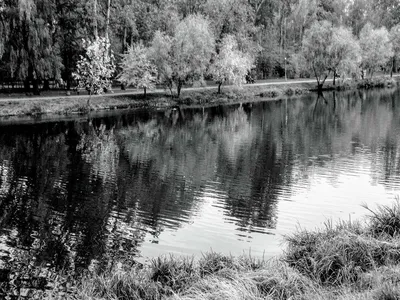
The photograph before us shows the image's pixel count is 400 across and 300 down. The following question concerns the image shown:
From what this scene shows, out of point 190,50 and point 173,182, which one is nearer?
point 173,182

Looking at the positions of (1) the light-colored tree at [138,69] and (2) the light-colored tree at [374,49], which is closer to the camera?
(1) the light-colored tree at [138,69]

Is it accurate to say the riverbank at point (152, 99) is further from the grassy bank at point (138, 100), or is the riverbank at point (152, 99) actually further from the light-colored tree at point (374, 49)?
the light-colored tree at point (374, 49)

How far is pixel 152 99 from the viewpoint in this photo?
53.2 meters

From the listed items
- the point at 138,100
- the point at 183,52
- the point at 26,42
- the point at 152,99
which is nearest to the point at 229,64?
the point at 183,52

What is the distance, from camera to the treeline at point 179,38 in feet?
142

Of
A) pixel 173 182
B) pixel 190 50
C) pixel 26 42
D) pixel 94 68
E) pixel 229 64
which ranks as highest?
pixel 26 42

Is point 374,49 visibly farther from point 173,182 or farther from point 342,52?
point 173,182

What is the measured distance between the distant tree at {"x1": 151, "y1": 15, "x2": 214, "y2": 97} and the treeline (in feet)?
0.35

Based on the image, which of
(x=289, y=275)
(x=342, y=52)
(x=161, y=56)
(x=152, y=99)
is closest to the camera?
(x=289, y=275)

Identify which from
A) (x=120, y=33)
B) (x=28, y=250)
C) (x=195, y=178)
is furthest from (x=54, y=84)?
(x=28, y=250)

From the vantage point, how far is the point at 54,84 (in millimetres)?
53812

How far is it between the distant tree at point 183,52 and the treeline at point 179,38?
107 millimetres

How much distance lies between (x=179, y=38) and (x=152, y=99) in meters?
7.25

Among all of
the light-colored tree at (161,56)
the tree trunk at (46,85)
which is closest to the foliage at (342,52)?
the light-colored tree at (161,56)
